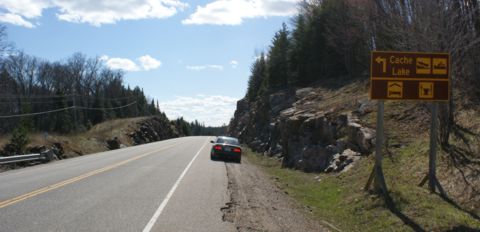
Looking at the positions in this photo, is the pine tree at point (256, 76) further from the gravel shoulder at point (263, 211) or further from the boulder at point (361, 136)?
the gravel shoulder at point (263, 211)

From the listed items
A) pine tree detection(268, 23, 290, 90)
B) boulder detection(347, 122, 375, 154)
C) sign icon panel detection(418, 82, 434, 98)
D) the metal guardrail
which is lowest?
the metal guardrail

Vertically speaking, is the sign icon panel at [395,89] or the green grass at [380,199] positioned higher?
the sign icon panel at [395,89]

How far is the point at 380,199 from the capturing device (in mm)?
11930

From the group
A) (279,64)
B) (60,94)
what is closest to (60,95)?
(60,94)

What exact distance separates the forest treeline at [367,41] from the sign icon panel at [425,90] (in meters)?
2.05

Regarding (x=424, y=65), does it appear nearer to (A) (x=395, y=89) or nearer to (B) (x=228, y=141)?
(A) (x=395, y=89)

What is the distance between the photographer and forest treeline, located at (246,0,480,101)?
1460 cm

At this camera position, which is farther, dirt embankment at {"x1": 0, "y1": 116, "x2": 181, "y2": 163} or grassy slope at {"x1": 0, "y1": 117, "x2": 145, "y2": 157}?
grassy slope at {"x1": 0, "y1": 117, "x2": 145, "y2": 157}

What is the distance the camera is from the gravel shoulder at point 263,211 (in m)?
9.73

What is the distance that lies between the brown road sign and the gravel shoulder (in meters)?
3.75

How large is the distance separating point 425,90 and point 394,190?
2.71 meters

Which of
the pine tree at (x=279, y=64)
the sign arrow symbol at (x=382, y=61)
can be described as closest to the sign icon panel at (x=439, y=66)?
the sign arrow symbol at (x=382, y=61)

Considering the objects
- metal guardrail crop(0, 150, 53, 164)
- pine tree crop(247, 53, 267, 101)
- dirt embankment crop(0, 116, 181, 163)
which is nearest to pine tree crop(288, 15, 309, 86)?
dirt embankment crop(0, 116, 181, 163)

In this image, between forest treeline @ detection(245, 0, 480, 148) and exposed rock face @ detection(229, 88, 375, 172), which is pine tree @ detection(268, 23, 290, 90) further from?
exposed rock face @ detection(229, 88, 375, 172)
